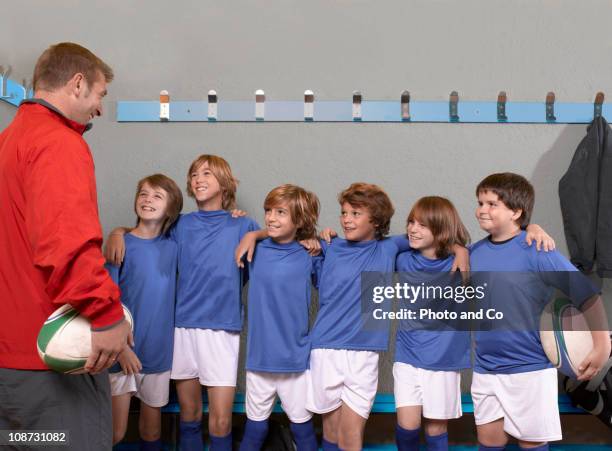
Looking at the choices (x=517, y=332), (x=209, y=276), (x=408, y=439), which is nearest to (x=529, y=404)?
(x=517, y=332)

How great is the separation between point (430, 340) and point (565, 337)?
49 centimetres

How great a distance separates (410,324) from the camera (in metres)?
2.25

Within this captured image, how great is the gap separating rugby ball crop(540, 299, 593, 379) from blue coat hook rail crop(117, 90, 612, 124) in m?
1.12

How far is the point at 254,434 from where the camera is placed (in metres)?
2.24

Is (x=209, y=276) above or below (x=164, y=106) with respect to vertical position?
below

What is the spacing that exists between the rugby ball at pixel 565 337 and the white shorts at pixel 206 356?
1230 millimetres

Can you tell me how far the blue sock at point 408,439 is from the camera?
219 centimetres

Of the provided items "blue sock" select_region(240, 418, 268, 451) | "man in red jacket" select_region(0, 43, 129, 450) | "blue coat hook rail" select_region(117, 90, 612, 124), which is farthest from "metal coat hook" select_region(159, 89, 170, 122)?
"blue sock" select_region(240, 418, 268, 451)

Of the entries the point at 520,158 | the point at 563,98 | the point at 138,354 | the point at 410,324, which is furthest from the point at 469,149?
the point at 138,354

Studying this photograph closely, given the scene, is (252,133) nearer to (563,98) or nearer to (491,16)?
(491,16)

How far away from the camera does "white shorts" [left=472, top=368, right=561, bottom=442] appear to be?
6.68 feet

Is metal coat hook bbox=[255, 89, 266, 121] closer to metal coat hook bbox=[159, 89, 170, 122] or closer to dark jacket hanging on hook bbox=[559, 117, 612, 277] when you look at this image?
metal coat hook bbox=[159, 89, 170, 122]

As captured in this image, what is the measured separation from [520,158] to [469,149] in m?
0.27

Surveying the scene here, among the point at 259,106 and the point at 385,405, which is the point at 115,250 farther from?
the point at 385,405
